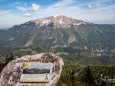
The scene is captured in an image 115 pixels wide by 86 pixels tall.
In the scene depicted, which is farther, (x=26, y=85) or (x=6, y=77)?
(x=6, y=77)

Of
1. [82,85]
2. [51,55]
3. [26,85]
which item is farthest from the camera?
[82,85]

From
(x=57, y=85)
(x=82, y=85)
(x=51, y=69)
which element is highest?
(x=51, y=69)

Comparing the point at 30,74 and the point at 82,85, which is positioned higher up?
the point at 30,74

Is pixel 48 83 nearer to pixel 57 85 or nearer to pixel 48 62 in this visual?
pixel 57 85

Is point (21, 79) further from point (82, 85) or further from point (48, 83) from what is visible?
point (82, 85)

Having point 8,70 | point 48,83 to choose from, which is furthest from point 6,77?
point 48,83

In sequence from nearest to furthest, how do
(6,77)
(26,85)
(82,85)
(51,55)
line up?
(26,85) < (6,77) < (51,55) < (82,85)

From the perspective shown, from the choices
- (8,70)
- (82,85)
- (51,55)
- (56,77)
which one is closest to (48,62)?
(51,55)
